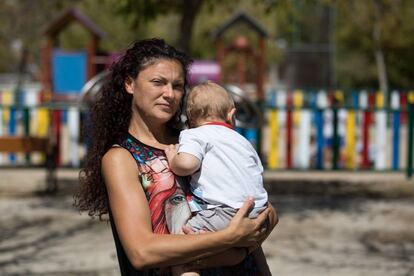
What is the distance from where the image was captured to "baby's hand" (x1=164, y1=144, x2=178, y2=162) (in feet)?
7.36

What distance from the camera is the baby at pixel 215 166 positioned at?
220 cm

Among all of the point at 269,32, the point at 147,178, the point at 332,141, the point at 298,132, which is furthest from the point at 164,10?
the point at 269,32

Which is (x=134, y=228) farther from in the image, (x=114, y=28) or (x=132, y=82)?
(x=114, y=28)

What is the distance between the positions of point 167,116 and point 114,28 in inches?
1170

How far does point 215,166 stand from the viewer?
223 centimetres

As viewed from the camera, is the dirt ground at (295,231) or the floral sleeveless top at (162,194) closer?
the floral sleeveless top at (162,194)

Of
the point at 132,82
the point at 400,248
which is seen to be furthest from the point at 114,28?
the point at 132,82

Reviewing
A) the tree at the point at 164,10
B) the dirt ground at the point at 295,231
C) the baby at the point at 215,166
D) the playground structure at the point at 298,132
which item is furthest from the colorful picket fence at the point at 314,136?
the baby at the point at 215,166

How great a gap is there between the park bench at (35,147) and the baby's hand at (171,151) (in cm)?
747

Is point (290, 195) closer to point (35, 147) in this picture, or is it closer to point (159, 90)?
point (35, 147)

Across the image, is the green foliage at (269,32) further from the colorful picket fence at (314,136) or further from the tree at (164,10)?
the tree at (164,10)

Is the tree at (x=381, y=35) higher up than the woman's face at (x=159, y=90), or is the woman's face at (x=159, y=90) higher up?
the tree at (x=381, y=35)

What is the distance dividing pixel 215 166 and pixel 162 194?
0.18 metres

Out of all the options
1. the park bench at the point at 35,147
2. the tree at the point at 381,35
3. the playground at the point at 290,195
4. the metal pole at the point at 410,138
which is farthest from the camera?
the tree at the point at 381,35
